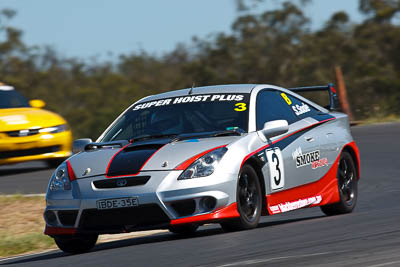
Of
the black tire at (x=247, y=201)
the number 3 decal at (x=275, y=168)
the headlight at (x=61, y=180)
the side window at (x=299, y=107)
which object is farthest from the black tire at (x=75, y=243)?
the side window at (x=299, y=107)

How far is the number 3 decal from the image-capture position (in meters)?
8.77

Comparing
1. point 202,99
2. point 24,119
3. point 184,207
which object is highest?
point 202,99

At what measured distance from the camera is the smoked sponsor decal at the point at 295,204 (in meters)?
8.88

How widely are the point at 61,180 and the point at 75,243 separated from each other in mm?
581

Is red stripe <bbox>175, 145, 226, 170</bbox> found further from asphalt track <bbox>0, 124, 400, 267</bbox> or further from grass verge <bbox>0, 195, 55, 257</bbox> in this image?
grass verge <bbox>0, 195, 55, 257</bbox>

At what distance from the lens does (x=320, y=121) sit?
10062 millimetres

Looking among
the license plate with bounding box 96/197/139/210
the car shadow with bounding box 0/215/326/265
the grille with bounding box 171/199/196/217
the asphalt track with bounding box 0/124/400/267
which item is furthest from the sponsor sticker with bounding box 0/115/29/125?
the grille with bounding box 171/199/196/217

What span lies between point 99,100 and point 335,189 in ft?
114

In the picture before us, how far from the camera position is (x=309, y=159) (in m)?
9.53

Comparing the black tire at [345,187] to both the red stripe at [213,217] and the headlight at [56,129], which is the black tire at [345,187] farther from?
the headlight at [56,129]

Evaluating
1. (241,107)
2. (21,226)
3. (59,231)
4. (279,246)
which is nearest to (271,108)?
(241,107)

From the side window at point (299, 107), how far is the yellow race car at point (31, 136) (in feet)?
26.4

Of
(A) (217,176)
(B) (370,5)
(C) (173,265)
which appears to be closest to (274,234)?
(A) (217,176)

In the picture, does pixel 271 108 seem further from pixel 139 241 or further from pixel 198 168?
pixel 139 241
